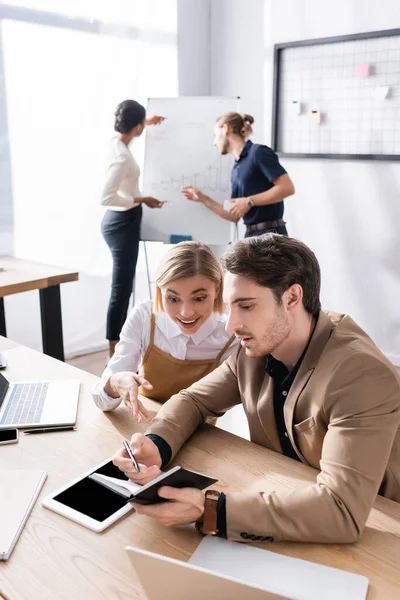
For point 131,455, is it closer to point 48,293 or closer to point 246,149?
point 48,293

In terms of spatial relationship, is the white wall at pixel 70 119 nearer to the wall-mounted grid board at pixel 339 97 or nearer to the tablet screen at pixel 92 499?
the wall-mounted grid board at pixel 339 97

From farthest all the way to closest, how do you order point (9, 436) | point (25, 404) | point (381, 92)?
point (381, 92) < point (25, 404) < point (9, 436)

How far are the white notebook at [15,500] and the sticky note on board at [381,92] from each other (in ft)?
10.2

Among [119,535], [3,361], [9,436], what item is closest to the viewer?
[119,535]

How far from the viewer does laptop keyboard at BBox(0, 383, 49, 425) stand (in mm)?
1521

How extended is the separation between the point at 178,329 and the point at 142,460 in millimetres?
586

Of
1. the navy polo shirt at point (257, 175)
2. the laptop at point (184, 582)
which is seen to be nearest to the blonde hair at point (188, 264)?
the laptop at point (184, 582)

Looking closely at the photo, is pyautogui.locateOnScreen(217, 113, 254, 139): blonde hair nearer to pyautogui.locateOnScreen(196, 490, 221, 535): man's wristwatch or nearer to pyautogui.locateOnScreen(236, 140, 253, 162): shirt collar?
pyautogui.locateOnScreen(236, 140, 253, 162): shirt collar

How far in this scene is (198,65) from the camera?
4.43 meters

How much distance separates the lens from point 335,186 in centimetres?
392

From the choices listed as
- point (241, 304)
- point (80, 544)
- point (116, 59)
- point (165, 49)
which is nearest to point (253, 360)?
point (241, 304)

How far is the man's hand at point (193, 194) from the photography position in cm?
381

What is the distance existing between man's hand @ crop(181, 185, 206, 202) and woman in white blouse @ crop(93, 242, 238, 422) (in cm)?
206

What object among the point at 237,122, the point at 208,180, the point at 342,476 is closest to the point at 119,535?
the point at 342,476
